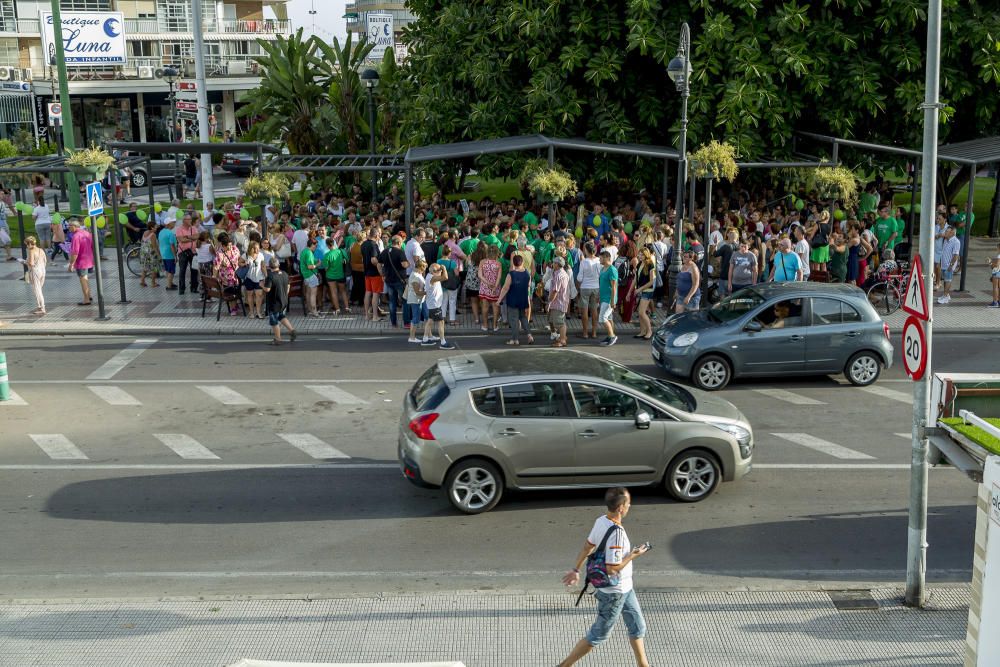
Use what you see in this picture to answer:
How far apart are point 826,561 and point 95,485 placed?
7.78m

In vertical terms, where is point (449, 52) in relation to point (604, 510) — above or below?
above

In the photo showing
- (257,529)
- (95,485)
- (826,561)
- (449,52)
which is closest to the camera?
(826,561)

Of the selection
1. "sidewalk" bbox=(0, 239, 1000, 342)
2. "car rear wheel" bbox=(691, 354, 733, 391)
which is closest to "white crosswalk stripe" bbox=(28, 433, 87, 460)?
"sidewalk" bbox=(0, 239, 1000, 342)

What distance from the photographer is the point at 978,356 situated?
58.2 ft

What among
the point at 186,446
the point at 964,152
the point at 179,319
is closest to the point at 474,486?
the point at 186,446

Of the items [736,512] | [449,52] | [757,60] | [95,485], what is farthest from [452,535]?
[449,52]

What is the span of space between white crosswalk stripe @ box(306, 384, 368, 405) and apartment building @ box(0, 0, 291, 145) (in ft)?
Result: 154

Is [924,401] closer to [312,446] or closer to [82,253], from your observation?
[312,446]

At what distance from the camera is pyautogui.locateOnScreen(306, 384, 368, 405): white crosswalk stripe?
15172 mm

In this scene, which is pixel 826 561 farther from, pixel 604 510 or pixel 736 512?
pixel 604 510

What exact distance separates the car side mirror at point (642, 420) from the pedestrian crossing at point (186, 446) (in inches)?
147

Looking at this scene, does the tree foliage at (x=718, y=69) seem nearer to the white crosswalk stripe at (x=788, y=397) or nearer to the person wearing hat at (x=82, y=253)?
the person wearing hat at (x=82, y=253)

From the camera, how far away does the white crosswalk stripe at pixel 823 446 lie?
1280 cm

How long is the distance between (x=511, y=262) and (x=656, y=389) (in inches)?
282
